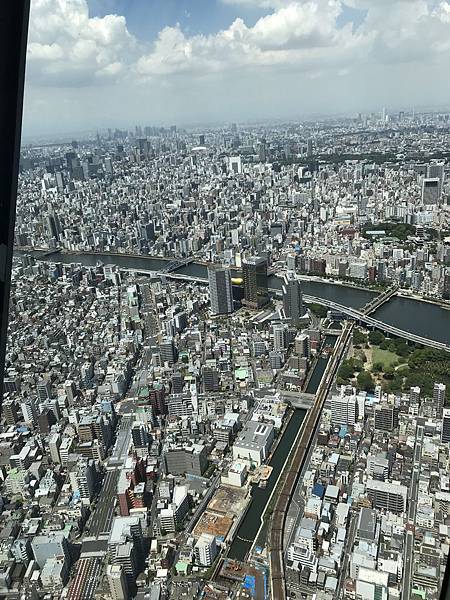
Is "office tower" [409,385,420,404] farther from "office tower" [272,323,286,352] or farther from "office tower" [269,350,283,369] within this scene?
"office tower" [272,323,286,352]

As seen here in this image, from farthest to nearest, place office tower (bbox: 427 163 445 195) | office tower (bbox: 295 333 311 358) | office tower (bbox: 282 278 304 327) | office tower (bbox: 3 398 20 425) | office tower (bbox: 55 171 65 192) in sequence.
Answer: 1. office tower (bbox: 427 163 445 195)
2. office tower (bbox: 55 171 65 192)
3. office tower (bbox: 282 278 304 327)
4. office tower (bbox: 295 333 311 358)
5. office tower (bbox: 3 398 20 425)

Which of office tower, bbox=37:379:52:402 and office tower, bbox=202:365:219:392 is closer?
office tower, bbox=37:379:52:402

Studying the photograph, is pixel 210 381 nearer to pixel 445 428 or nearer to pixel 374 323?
pixel 445 428

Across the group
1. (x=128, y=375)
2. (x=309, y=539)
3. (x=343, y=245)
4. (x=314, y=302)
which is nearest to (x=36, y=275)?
(x=128, y=375)

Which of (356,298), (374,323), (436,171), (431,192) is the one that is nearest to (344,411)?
(374,323)

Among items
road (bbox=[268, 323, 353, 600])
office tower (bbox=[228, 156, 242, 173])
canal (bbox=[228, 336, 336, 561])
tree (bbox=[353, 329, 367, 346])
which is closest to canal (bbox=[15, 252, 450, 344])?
tree (bbox=[353, 329, 367, 346])

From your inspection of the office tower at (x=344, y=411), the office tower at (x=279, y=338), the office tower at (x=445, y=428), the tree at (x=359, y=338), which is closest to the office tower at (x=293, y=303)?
the office tower at (x=279, y=338)
